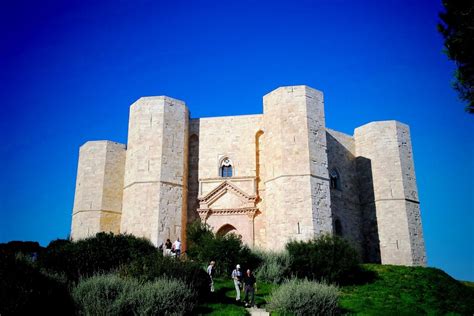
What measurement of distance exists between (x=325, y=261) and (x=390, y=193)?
10011mm

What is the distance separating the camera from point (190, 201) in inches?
941

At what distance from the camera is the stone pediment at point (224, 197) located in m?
23.2

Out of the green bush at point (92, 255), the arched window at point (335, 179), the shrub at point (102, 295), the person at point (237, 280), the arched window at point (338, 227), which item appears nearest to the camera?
the shrub at point (102, 295)

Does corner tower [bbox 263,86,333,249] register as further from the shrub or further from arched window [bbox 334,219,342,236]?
the shrub

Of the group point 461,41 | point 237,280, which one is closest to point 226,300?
point 237,280

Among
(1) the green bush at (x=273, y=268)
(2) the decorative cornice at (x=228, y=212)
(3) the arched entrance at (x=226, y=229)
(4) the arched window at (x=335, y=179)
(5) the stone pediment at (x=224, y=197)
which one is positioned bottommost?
Answer: (1) the green bush at (x=273, y=268)

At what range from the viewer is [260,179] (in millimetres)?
23609

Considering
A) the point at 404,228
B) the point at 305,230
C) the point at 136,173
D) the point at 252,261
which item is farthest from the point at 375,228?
the point at 136,173

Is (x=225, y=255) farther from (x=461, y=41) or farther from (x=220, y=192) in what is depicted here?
(x=461, y=41)

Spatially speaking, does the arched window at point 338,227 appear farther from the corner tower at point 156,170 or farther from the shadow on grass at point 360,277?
the corner tower at point 156,170

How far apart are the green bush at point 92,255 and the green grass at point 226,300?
336 centimetres

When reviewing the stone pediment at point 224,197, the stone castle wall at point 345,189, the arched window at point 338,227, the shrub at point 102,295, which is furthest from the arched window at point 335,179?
the shrub at point 102,295

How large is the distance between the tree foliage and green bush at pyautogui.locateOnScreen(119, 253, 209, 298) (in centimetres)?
832

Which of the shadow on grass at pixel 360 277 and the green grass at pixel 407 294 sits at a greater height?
the shadow on grass at pixel 360 277
